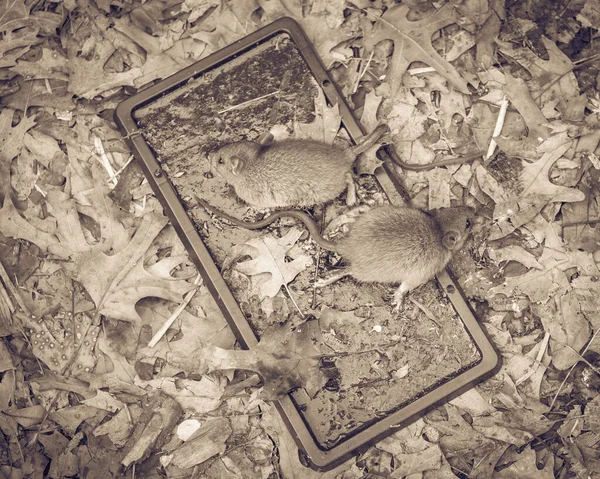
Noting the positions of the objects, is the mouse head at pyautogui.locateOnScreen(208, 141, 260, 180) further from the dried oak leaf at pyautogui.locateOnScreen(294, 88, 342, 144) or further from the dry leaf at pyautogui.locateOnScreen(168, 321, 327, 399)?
the dry leaf at pyautogui.locateOnScreen(168, 321, 327, 399)

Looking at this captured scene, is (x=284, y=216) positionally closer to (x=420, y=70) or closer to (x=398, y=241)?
(x=398, y=241)

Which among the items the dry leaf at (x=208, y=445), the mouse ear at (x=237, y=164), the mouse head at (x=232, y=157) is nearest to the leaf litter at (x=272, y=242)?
the dry leaf at (x=208, y=445)

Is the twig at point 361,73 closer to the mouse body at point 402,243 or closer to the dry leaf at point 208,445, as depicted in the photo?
the mouse body at point 402,243

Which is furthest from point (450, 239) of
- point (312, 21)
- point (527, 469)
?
point (312, 21)

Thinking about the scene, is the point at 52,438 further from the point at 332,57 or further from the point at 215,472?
the point at 332,57

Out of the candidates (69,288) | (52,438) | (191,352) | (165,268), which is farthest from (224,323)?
(52,438)
